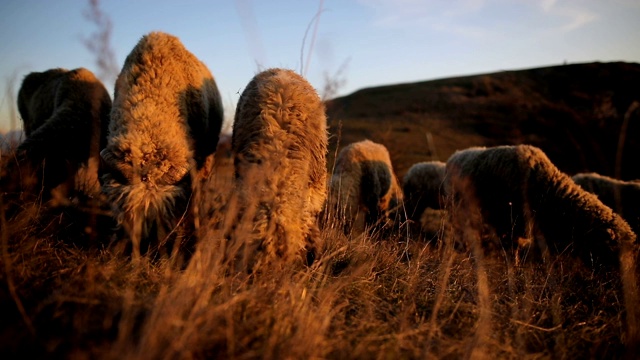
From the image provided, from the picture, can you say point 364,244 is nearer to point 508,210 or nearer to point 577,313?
point 577,313

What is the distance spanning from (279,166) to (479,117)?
35.7 metres

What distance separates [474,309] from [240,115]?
8.92 ft

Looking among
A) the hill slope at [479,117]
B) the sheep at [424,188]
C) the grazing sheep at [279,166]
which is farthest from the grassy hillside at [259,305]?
the sheep at [424,188]

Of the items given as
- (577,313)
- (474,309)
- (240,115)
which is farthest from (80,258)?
(577,313)

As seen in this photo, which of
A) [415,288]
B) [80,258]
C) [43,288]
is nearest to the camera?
[43,288]

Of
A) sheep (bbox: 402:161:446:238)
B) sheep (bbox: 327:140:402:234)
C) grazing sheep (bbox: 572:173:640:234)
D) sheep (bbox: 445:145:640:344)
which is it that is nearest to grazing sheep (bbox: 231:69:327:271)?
sheep (bbox: 445:145:640:344)

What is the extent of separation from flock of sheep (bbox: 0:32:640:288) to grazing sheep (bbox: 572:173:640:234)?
0.93 m

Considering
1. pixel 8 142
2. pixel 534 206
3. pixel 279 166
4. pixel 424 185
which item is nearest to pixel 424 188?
pixel 424 185

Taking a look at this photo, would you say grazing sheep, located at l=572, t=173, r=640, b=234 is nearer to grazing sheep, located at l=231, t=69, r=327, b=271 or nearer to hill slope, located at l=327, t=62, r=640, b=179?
hill slope, located at l=327, t=62, r=640, b=179

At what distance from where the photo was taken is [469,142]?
29203mm

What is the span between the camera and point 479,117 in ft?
114

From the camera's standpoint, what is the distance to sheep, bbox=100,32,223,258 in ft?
9.12

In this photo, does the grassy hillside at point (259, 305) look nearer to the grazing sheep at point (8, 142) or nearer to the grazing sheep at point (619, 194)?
the grazing sheep at point (8, 142)

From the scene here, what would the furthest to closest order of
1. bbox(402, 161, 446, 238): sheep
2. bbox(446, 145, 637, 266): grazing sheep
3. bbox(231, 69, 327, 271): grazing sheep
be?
bbox(402, 161, 446, 238): sheep, bbox(446, 145, 637, 266): grazing sheep, bbox(231, 69, 327, 271): grazing sheep
